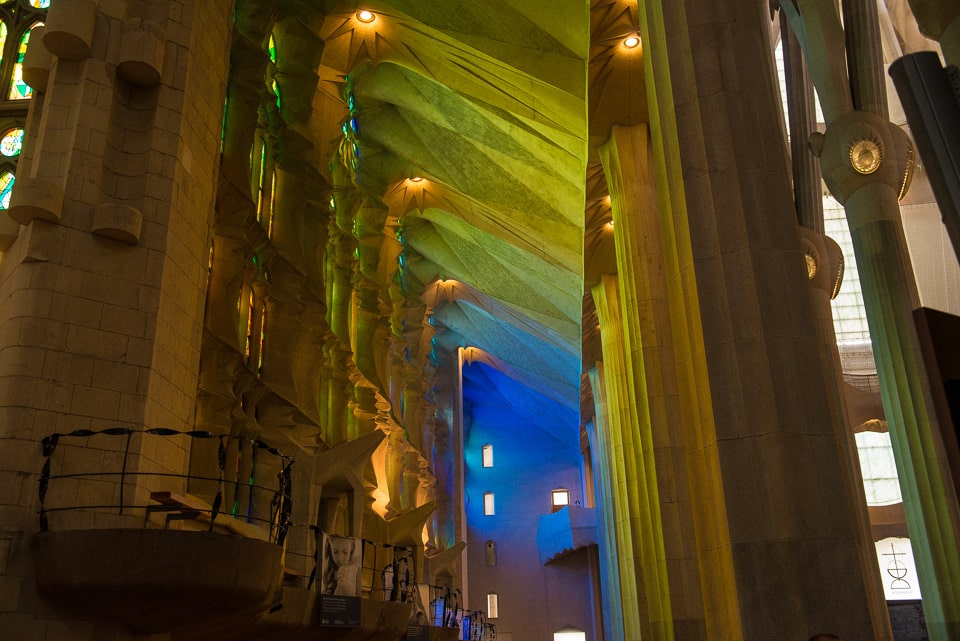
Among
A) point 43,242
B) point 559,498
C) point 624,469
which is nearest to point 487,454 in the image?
point 559,498

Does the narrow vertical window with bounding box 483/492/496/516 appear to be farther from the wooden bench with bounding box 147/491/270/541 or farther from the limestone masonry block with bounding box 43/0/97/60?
the limestone masonry block with bounding box 43/0/97/60

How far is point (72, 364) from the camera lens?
9.89 meters

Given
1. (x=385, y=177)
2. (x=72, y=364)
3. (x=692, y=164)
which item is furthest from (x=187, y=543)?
(x=385, y=177)

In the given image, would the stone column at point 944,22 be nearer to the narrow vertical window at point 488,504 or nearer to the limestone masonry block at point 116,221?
the limestone masonry block at point 116,221

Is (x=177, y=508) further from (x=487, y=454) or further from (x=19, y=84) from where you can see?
(x=487, y=454)

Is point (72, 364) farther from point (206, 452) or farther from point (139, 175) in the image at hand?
point (206, 452)

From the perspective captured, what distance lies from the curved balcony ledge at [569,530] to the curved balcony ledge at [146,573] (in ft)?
96.7

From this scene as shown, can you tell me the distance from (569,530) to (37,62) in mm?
30377

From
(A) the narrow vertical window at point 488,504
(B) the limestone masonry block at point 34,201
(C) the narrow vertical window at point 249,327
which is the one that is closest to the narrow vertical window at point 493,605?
(A) the narrow vertical window at point 488,504

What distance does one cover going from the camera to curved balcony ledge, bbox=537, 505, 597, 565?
37.2 m

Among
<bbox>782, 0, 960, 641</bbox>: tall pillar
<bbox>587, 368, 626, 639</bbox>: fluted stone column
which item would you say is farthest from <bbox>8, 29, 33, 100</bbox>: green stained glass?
<bbox>587, 368, 626, 639</bbox>: fluted stone column

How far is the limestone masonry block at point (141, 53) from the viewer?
36.6 feet

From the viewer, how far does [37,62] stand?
11.2 meters

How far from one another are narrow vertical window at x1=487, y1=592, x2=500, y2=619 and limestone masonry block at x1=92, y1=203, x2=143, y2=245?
107 ft
